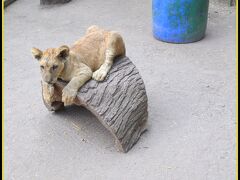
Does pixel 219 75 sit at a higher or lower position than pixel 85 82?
lower

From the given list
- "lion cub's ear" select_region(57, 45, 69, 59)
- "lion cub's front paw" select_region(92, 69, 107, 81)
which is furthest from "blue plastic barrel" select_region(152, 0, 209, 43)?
"lion cub's ear" select_region(57, 45, 69, 59)

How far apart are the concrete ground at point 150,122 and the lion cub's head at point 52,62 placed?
75 centimetres

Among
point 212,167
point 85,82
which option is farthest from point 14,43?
point 212,167

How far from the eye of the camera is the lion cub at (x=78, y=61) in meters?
3.77

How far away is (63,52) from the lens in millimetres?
3805

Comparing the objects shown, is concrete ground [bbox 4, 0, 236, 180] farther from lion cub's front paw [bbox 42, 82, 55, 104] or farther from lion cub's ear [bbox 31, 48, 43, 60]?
lion cub's ear [bbox 31, 48, 43, 60]

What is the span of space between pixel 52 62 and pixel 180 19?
3.05m

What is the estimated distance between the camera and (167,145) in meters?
4.03

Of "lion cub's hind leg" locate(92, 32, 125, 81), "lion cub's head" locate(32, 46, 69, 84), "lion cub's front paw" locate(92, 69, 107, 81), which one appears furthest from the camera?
"lion cub's hind leg" locate(92, 32, 125, 81)

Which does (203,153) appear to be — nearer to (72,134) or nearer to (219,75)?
(72,134)

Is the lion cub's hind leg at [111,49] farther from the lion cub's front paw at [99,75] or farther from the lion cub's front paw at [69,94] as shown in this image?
the lion cub's front paw at [69,94]

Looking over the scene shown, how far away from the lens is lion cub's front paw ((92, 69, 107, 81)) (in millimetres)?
3961

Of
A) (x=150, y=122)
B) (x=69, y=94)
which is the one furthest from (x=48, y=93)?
(x=150, y=122)

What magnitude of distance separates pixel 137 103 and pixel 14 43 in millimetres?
3397
